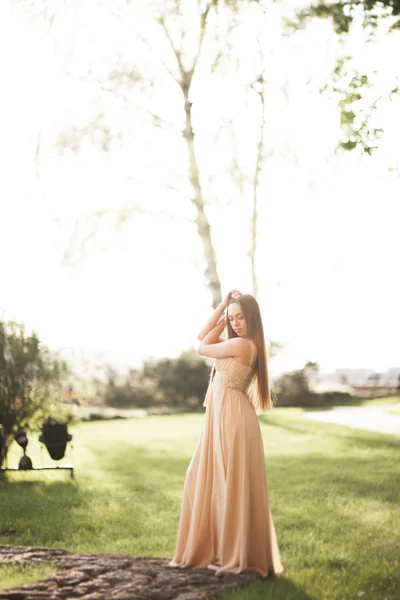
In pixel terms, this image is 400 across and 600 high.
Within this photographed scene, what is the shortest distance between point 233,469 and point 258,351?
0.97 m

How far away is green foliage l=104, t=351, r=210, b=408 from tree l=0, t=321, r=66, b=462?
13.3m

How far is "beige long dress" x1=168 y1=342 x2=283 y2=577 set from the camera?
581 centimetres

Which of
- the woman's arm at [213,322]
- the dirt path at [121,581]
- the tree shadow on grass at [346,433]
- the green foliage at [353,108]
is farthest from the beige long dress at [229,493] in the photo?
the tree shadow on grass at [346,433]

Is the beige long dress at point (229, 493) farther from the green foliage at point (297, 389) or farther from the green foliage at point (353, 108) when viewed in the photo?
the green foliage at point (297, 389)

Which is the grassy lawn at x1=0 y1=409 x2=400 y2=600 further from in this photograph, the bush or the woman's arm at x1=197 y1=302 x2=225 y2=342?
the bush

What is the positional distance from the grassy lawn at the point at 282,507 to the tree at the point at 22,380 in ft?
3.27

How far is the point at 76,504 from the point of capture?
32.0 ft

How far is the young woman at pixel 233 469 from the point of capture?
582 centimetres

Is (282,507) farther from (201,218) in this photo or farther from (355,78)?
(201,218)

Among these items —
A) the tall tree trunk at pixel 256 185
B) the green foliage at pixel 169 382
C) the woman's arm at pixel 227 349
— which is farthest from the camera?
the green foliage at pixel 169 382

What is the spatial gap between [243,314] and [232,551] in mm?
1877

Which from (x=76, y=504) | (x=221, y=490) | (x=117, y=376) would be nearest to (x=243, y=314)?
(x=221, y=490)

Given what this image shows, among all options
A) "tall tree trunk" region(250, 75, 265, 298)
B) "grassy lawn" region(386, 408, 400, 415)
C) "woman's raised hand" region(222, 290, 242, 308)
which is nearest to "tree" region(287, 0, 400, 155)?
"woman's raised hand" region(222, 290, 242, 308)

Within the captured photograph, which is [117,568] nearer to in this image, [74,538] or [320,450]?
[74,538]
